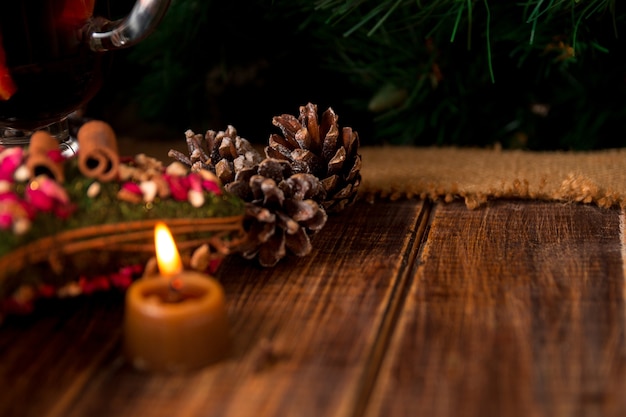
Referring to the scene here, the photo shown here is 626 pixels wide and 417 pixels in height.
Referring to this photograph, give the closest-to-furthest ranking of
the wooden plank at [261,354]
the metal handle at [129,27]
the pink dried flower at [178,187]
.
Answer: the wooden plank at [261,354]
the pink dried flower at [178,187]
the metal handle at [129,27]

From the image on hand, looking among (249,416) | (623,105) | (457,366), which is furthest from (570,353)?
(623,105)

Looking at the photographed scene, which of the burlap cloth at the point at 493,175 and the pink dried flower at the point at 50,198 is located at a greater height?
the pink dried flower at the point at 50,198

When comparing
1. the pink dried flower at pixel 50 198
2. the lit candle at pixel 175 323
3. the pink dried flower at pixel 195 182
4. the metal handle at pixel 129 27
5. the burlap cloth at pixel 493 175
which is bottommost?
the burlap cloth at pixel 493 175

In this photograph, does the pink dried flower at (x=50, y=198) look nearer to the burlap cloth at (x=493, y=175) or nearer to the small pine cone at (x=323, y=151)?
the small pine cone at (x=323, y=151)

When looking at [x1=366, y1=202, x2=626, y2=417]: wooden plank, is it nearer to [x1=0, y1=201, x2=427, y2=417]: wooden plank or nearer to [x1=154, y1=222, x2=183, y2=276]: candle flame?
[x1=0, y1=201, x2=427, y2=417]: wooden plank

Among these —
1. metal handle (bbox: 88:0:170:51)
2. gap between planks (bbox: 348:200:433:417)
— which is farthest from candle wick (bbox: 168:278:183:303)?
metal handle (bbox: 88:0:170:51)

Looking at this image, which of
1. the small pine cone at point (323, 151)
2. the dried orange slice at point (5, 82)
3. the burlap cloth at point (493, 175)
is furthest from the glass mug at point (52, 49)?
the burlap cloth at point (493, 175)

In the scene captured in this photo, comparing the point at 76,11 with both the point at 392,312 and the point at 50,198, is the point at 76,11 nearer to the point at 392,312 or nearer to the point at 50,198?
the point at 50,198
